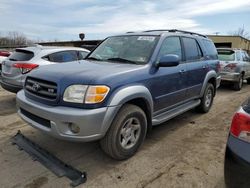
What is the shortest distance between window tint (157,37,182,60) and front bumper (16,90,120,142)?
1.55 meters

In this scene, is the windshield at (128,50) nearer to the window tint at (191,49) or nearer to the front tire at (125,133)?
the front tire at (125,133)

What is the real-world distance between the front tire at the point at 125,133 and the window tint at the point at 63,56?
3707 millimetres

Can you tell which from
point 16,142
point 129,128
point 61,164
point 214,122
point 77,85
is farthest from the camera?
point 214,122

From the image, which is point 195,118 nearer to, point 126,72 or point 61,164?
point 126,72


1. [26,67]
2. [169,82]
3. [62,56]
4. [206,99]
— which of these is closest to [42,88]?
[169,82]

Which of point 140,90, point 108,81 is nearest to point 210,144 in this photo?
point 140,90

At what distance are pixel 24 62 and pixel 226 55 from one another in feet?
25.5

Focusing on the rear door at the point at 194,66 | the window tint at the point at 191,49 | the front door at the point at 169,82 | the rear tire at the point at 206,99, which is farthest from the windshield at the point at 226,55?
the front door at the point at 169,82

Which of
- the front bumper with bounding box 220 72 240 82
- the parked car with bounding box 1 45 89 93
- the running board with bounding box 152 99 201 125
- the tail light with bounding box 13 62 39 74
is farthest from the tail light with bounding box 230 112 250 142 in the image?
the front bumper with bounding box 220 72 240 82

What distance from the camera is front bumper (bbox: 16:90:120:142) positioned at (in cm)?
301

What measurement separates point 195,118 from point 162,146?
1925mm

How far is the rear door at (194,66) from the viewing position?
16.5 ft

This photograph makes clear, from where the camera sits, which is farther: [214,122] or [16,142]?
[214,122]

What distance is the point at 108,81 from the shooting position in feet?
10.5
